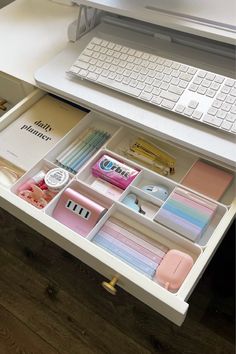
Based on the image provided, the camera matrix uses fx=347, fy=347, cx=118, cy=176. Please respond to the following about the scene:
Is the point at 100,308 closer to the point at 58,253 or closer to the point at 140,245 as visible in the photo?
the point at 58,253

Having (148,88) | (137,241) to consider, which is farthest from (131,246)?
(148,88)

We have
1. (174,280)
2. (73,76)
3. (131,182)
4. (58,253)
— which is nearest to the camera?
(174,280)

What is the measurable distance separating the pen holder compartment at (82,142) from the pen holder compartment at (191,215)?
0.71ft

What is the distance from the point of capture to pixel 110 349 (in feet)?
3.43

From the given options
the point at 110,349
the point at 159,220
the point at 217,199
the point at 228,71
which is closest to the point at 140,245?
the point at 159,220

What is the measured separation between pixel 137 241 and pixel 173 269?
91 mm

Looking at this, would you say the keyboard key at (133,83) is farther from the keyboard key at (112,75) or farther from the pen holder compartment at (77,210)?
the pen holder compartment at (77,210)

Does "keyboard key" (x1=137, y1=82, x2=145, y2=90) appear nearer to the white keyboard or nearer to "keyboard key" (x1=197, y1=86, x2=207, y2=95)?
the white keyboard

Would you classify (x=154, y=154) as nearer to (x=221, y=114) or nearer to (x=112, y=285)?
(x=221, y=114)

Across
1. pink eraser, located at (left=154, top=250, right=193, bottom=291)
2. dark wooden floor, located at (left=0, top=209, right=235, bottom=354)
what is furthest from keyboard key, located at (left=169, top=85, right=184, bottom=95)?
dark wooden floor, located at (left=0, top=209, right=235, bottom=354)

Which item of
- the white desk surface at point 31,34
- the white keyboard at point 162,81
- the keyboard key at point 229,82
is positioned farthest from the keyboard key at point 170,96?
the white desk surface at point 31,34

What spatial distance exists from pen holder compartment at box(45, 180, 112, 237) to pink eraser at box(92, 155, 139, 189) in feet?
0.15

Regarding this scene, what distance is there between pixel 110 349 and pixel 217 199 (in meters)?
0.65

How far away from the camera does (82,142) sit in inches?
31.0
